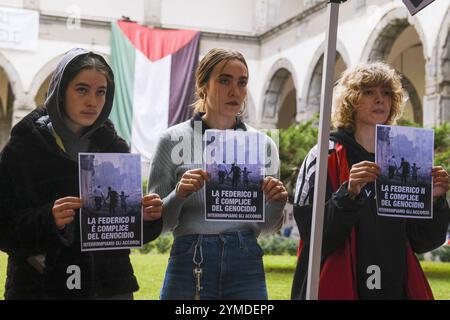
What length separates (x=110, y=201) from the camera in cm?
221

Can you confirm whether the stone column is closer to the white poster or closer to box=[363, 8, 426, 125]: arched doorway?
the white poster

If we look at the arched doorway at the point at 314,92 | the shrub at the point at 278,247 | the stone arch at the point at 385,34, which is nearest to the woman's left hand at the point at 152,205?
the shrub at the point at 278,247

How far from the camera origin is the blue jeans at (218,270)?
2375 mm

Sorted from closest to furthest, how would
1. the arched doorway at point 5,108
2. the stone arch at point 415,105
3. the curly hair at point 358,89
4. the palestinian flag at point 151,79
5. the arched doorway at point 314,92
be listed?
the curly hair at point 358,89
the palestinian flag at point 151,79
the arched doorway at point 314,92
the stone arch at point 415,105
the arched doorway at point 5,108

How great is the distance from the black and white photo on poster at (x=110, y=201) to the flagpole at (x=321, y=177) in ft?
1.96

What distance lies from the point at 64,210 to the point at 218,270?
1.94ft

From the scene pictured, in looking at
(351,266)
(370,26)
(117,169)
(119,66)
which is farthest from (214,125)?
(370,26)

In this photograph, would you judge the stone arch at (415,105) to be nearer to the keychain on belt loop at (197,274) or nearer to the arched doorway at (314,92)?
the arched doorway at (314,92)

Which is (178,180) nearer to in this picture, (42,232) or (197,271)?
(197,271)

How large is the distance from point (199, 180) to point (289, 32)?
12173 mm

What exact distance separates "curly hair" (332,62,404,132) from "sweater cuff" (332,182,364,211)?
336mm

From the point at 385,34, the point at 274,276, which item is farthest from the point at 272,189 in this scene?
the point at 385,34

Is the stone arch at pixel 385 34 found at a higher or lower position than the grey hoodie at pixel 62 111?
higher
